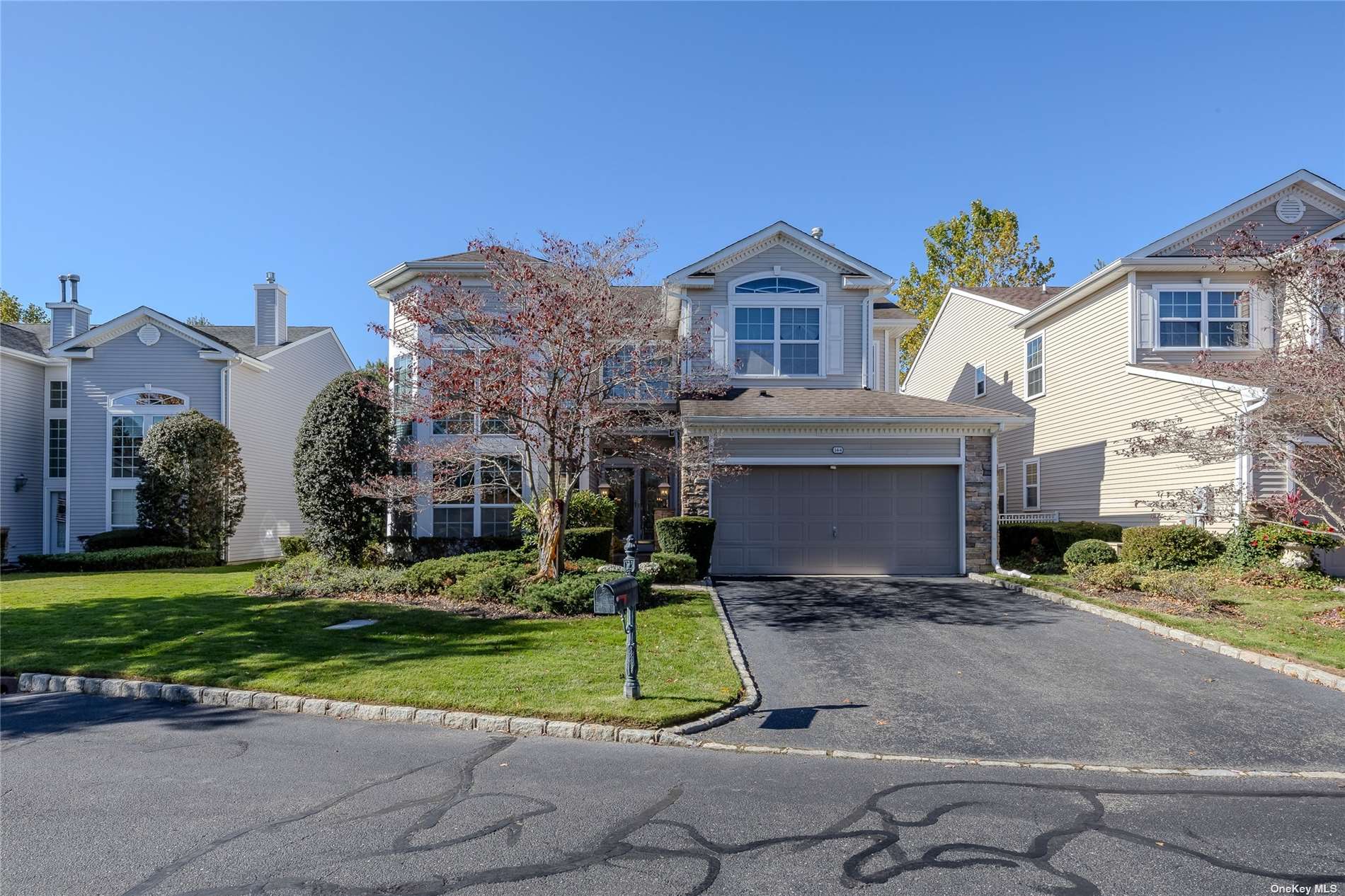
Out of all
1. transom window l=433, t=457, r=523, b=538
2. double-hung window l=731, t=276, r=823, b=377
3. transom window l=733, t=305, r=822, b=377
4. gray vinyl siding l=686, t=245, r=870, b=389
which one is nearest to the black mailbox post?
transom window l=433, t=457, r=523, b=538

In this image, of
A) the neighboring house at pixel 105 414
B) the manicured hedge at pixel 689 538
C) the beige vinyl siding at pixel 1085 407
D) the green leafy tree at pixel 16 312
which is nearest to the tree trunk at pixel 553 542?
the manicured hedge at pixel 689 538

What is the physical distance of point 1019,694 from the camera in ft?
26.9

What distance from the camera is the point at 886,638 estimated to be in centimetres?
1080

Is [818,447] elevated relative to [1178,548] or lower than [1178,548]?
elevated

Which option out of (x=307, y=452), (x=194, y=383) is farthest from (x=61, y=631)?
(x=194, y=383)

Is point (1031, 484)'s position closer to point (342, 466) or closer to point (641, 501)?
point (641, 501)

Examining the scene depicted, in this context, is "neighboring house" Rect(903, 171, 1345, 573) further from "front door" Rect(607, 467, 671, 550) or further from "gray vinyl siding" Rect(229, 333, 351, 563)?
"gray vinyl siding" Rect(229, 333, 351, 563)

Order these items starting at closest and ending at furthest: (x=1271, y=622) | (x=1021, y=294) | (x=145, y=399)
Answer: (x=1271, y=622)
(x=145, y=399)
(x=1021, y=294)

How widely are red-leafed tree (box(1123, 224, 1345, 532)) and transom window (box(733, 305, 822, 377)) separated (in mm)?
7734

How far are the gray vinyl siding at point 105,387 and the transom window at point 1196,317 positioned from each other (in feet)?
80.6

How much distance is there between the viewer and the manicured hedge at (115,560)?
18.5 m

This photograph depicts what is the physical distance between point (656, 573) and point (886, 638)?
504 cm

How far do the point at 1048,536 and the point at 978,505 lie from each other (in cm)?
366

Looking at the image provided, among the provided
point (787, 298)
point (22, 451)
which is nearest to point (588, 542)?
point (787, 298)
